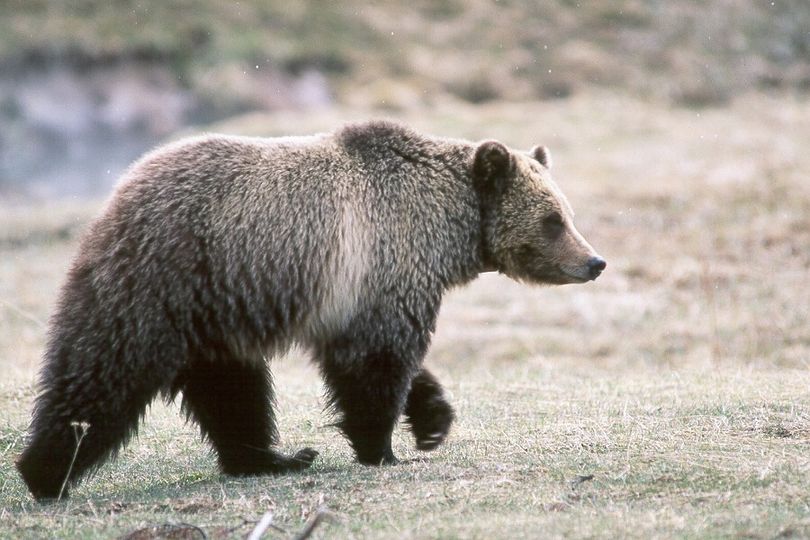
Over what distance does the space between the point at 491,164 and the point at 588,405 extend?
7.48ft

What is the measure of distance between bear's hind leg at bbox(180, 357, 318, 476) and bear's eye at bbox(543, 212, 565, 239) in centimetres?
221

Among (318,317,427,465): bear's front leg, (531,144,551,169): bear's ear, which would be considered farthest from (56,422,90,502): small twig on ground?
(531,144,551,169): bear's ear

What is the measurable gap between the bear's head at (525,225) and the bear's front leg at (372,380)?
1103 millimetres

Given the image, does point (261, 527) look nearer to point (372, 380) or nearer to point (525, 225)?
point (372, 380)

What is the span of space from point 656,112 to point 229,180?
27500 mm

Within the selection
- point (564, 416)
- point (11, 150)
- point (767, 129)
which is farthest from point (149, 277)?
point (11, 150)

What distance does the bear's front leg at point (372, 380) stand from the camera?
289 inches

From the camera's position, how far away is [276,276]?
7176 mm

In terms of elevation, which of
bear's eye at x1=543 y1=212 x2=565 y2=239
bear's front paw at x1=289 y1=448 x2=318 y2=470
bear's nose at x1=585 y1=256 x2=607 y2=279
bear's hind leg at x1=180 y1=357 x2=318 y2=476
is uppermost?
bear's eye at x1=543 y1=212 x2=565 y2=239

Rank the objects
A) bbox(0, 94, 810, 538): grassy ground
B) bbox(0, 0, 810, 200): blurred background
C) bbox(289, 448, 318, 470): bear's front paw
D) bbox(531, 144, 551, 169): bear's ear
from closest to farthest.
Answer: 1. bbox(0, 94, 810, 538): grassy ground
2. bbox(289, 448, 318, 470): bear's front paw
3. bbox(531, 144, 551, 169): bear's ear
4. bbox(0, 0, 810, 200): blurred background

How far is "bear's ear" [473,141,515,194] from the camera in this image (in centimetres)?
793

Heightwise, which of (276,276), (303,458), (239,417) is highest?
(276,276)

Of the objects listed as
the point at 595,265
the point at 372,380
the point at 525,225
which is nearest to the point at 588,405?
the point at 595,265

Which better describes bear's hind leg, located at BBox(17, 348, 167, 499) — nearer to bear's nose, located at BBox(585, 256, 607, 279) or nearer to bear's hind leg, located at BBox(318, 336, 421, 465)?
bear's hind leg, located at BBox(318, 336, 421, 465)
